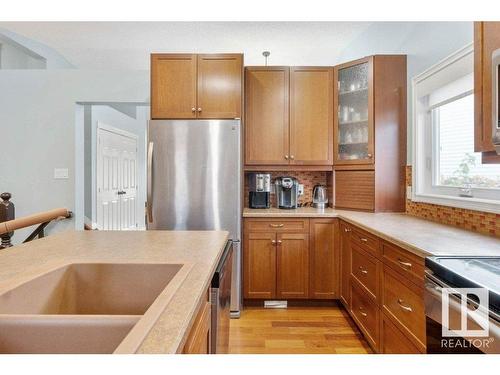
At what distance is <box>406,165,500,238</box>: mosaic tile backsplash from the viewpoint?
69.0 inches

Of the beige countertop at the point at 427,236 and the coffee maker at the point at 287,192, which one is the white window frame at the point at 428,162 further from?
the coffee maker at the point at 287,192

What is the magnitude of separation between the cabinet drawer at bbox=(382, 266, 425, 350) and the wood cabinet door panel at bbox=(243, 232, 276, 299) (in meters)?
1.13

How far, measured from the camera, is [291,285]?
2.81 meters

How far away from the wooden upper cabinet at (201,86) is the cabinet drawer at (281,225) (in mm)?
996

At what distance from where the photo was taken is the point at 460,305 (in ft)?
3.34

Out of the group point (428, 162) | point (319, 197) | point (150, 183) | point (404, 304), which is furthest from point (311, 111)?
point (404, 304)

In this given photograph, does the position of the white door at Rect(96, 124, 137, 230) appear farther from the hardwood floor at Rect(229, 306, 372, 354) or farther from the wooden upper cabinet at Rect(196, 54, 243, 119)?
the hardwood floor at Rect(229, 306, 372, 354)

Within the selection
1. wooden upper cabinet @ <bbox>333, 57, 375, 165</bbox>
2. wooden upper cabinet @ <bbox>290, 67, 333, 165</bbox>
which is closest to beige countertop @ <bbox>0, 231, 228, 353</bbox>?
wooden upper cabinet @ <bbox>290, 67, 333, 165</bbox>

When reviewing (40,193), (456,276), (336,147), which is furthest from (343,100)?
(40,193)

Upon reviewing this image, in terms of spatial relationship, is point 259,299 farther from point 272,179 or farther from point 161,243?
point 161,243

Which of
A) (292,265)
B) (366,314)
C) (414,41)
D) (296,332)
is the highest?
(414,41)

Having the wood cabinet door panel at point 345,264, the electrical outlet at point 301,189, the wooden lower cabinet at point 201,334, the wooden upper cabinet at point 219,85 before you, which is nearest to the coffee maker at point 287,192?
the electrical outlet at point 301,189

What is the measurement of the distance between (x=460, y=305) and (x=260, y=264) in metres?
1.91

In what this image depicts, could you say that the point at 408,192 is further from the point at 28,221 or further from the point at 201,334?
the point at 28,221
